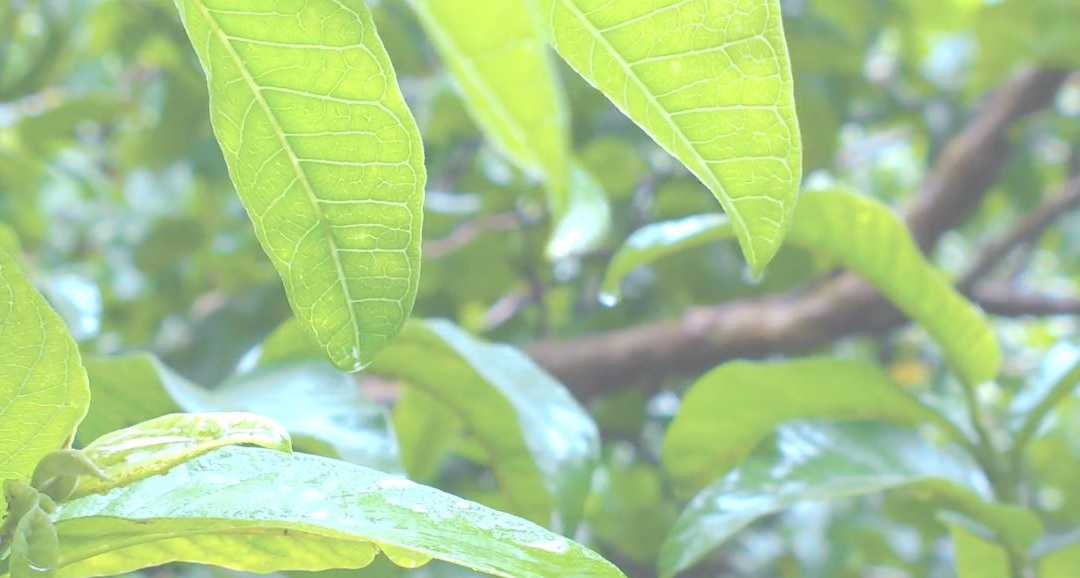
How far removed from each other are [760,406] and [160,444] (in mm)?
354

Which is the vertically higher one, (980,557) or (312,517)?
(312,517)

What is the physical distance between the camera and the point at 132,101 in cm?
120

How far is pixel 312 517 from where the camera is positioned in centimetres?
25

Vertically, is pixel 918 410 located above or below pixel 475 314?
above

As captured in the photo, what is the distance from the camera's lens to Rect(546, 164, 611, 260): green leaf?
0.45 metres

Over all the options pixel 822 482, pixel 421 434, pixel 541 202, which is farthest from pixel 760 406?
pixel 541 202

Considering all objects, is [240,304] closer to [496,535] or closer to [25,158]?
[25,158]

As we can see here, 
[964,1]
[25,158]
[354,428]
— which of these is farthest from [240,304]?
[964,1]

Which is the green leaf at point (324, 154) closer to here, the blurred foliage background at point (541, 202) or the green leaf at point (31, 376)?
the green leaf at point (31, 376)

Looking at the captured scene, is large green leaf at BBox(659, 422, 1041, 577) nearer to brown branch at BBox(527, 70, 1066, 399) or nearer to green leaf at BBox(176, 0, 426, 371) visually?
green leaf at BBox(176, 0, 426, 371)

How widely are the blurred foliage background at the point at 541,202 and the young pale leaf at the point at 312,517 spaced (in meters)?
0.62

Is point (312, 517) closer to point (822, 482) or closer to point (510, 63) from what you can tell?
point (510, 63)

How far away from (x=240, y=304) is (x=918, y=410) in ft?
2.34

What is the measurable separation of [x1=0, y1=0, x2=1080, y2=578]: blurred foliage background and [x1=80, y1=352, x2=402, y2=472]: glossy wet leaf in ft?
1.40
